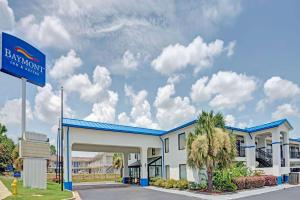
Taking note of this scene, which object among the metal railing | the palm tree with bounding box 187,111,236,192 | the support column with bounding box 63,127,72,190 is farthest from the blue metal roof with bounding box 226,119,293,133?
the support column with bounding box 63,127,72,190

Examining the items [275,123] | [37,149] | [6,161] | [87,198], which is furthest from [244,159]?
[6,161]

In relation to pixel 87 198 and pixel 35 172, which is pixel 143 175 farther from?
pixel 35 172

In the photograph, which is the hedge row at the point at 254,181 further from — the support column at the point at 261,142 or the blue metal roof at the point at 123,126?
the support column at the point at 261,142

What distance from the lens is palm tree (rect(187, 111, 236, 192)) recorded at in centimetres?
2333

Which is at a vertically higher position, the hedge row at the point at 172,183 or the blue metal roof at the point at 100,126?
the blue metal roof at the point at 100,126

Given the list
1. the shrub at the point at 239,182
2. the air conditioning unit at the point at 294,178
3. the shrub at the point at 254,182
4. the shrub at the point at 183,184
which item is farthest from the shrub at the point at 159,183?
the air conditioning unit at the point at 294,178

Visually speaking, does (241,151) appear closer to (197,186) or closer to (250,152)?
(250,152)

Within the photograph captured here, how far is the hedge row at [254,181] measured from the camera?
25.1 metres

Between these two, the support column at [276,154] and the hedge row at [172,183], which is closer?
the hedge row at [172,183]

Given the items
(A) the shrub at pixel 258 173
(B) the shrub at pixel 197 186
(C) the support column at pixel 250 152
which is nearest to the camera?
(B) the shrub at pixel 197 186

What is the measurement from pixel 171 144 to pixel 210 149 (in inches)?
378

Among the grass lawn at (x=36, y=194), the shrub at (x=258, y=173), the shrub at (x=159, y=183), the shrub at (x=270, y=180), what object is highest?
the grass lawn at (x=36, y=194)

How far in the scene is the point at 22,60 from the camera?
2255 centimetres

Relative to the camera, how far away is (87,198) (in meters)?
21.5
